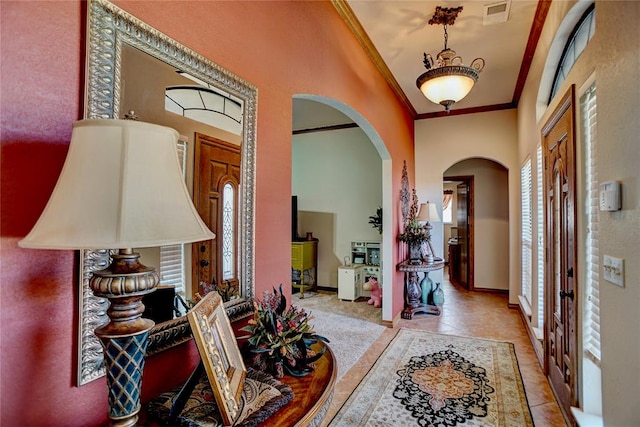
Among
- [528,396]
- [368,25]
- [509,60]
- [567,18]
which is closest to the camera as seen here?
[567,18]

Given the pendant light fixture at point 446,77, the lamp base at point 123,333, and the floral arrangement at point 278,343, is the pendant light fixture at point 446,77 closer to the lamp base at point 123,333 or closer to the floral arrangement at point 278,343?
the floral arrangement at point 278,343

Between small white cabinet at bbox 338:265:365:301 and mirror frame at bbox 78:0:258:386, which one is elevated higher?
mirror frame at bbox 78:0:258:386

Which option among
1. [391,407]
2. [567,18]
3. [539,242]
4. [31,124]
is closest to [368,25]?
[567,18]

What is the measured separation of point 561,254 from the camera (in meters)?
2.56

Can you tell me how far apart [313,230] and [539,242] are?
4.07m

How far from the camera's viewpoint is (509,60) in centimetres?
403

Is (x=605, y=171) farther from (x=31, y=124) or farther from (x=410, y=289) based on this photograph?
(x=410, y=289)

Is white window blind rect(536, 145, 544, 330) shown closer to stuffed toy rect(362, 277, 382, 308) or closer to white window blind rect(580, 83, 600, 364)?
white window blind rect(580, 83, 600, 364)

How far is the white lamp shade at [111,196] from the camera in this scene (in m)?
0.74

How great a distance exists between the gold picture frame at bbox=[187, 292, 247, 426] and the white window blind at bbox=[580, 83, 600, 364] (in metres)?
1.95

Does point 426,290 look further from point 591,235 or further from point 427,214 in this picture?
point 591,235

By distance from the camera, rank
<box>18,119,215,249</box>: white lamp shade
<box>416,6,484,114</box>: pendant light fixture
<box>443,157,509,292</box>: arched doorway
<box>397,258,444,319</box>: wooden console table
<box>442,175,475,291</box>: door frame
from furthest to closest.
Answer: <box>442,175,475,291</box>: door frame
<box>443,157,509,292</box>: arched doorway
<box>397,258,444,319</box>: wooden console table
<box>416,6,484,114</box>: pendant light fixture
<box>18,119,215,249</box>: white lamp shade

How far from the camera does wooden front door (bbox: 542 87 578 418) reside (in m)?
2.20

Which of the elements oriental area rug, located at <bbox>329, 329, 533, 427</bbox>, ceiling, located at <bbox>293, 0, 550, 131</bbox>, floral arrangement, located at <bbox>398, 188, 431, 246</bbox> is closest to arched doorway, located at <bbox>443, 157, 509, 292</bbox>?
ceiling, located at <bbox>293, 0, 550, 131</bbox>
